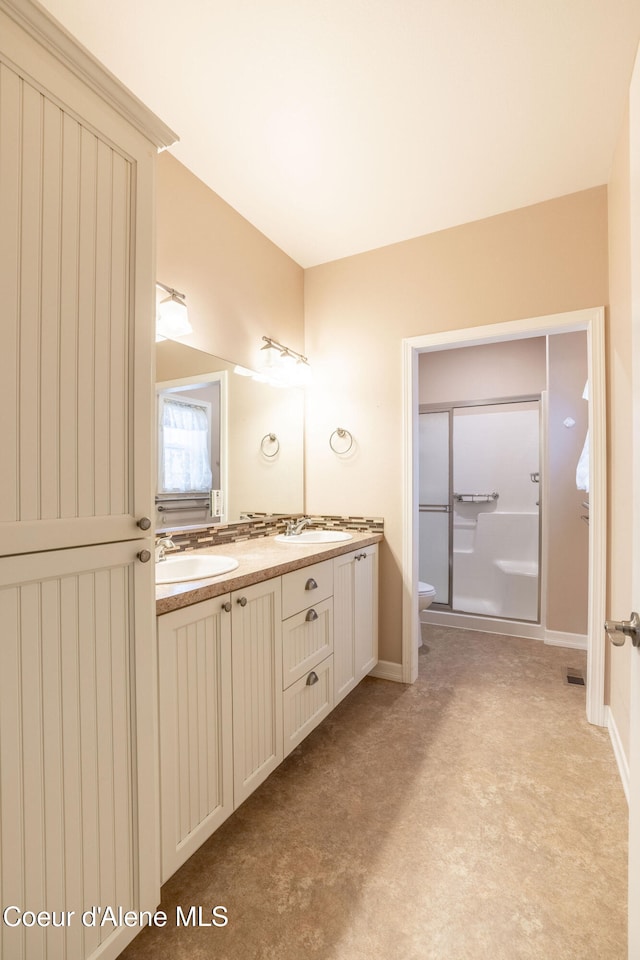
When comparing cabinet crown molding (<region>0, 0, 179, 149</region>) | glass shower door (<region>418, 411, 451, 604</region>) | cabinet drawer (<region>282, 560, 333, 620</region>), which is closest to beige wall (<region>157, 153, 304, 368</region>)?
cabinet crown molding (<region>0, 0, 179, 149</region>)

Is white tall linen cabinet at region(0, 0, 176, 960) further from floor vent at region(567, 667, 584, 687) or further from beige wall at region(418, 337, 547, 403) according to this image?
beige wall at region(418, 337, 547, 403)

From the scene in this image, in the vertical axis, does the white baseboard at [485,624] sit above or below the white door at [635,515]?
below

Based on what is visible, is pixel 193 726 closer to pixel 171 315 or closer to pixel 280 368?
pixel 171 315

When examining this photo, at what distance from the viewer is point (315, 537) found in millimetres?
2551

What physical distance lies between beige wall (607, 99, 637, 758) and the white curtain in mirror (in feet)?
5.99

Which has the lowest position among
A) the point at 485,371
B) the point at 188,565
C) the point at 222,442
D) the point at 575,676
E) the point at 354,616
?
the point at 575,676

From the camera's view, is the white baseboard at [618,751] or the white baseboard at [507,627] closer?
the white baseboard at [618,751]

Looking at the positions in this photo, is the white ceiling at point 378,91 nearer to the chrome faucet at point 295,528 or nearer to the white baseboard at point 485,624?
the chrome faucet at point 295,528

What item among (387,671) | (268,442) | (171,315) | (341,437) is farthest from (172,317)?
(387,671)

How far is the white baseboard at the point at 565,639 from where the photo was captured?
3053 mm

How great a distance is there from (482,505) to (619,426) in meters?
2.17

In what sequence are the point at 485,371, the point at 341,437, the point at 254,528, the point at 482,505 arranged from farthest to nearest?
the point at 482,505 → the point at 485,371 → the point at 341,437 → the point at 254,528

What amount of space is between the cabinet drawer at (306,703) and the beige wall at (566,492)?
1.97 meters

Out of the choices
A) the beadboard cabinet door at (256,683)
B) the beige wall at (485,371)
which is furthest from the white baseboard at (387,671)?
the beige wall at (485,371)
